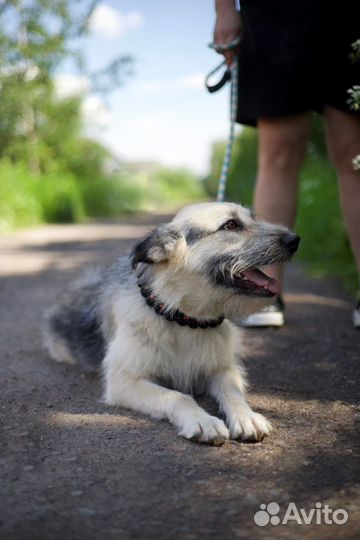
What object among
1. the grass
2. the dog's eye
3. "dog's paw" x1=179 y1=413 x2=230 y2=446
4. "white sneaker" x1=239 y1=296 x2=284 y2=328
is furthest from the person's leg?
the grass

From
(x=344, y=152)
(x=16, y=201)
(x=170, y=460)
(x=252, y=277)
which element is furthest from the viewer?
(x=16, y=201)

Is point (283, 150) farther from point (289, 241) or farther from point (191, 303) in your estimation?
point (191, 303)

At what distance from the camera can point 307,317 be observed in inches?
196

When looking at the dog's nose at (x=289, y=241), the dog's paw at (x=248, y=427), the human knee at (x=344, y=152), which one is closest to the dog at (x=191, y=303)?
the dog's nose at (x=289, y=241)

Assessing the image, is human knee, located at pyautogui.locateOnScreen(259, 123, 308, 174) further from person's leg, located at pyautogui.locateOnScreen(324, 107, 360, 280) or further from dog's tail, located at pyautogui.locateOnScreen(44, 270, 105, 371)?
dog's tail, located at pyautogui.locateOnScreen(44, 270, 105, 371)

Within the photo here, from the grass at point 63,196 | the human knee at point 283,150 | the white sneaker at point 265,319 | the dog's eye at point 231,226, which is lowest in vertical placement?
the grass at point 63,196

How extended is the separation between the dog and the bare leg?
116cm

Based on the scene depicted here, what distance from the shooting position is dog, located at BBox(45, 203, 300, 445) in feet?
9.79

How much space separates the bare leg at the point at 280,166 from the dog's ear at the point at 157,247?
1.35 metres

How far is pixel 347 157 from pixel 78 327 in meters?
2.25

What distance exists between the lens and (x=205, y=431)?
98.3 inches

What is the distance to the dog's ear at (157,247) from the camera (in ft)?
9.74

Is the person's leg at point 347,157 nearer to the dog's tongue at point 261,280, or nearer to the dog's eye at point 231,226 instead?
the dog's tongue at point 261,280

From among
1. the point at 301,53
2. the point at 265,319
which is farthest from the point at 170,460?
the point at 301,53
